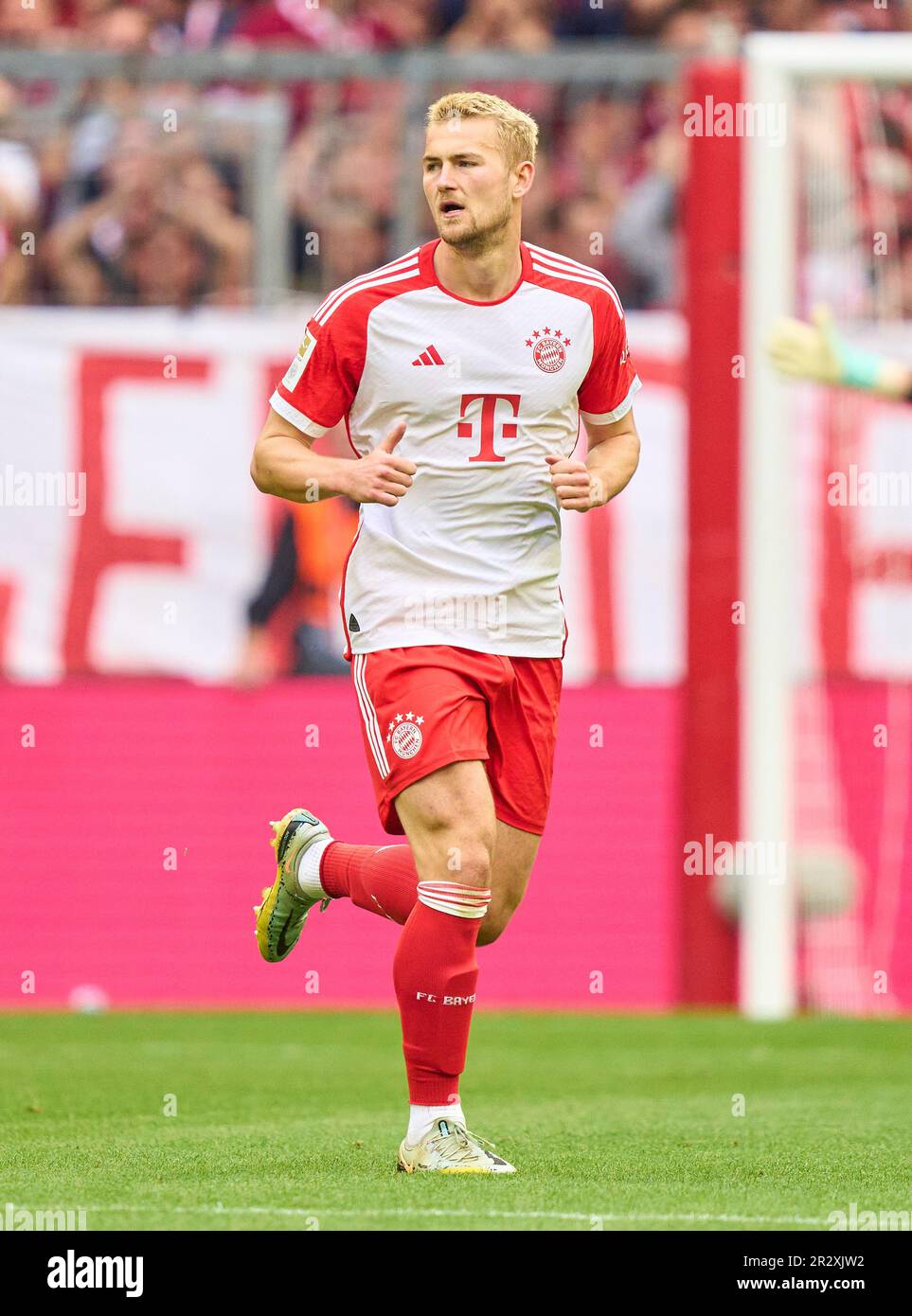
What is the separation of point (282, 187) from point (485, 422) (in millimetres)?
6481

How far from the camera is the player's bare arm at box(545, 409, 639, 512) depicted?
547 centimetres

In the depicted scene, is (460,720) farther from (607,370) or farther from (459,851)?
(607,370)

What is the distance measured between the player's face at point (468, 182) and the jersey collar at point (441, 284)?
12 centimetres

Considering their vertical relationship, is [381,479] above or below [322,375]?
below

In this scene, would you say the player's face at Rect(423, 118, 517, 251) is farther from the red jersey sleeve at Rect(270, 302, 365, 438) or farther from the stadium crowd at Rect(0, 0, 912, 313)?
the stadium crowd at Rect(0, 0, 912, 313)

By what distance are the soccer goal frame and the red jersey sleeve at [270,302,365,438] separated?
5.13m

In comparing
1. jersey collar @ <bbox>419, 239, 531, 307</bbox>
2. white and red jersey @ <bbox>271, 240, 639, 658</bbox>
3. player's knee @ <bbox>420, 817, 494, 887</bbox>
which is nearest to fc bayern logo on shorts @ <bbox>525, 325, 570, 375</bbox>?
white and red jersey @ <bbox>271, 240, 639, 658</bbox>

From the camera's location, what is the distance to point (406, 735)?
543cm

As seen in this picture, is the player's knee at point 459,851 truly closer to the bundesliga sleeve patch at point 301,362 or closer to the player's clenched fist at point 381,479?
the player's clenched fist at point 381,479
